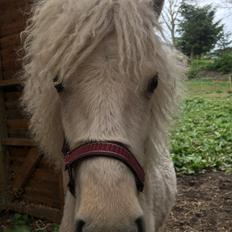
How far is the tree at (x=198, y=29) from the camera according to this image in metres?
34.0

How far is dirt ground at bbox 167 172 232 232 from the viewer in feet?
14.4

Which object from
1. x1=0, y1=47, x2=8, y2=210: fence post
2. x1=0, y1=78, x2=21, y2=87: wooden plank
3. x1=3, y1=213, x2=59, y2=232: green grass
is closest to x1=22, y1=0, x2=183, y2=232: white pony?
x1=0, y1=78, x2=21, y2=87: wooden plank

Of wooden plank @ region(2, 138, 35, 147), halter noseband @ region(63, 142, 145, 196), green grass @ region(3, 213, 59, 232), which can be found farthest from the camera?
wooden plank @ region(2, 138, 35, 147)

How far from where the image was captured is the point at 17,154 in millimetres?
4602

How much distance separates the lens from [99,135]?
1.65 metres

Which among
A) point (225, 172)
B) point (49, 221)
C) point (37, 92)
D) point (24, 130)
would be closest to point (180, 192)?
point (225, 172)

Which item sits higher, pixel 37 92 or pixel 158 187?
pixel 37 92

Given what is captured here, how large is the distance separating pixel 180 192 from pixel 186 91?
10.2 ft

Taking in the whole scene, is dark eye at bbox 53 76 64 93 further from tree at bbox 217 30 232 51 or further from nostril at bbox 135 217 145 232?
tree at bbox 217 30 232 51

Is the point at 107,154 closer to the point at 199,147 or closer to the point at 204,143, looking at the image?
the point at 199,147

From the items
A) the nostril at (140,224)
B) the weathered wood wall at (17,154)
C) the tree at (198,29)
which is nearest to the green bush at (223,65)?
the tree at (198,29)

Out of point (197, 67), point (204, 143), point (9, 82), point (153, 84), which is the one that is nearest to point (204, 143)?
point (204, 143)

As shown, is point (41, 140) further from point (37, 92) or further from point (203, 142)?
point (203, 142)

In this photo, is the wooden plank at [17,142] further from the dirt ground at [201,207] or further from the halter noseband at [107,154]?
the halter noseband at [107,154]
